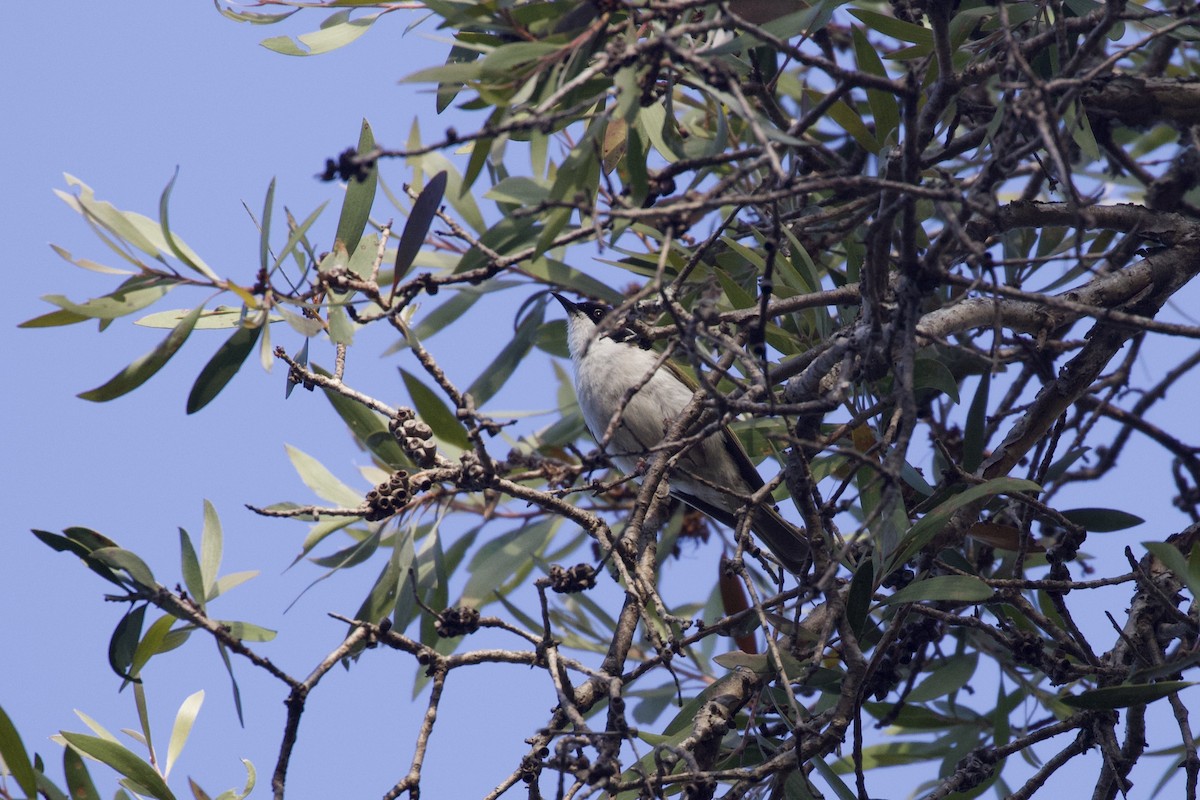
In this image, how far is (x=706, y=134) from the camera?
159 inches

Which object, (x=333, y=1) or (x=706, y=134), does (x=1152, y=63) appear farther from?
(x=333, y=1)

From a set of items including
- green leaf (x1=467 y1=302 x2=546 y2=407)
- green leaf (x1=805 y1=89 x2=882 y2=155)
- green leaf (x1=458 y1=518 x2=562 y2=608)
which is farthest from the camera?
green leaf (x1=458 y1=518 x2=562 y2=608)

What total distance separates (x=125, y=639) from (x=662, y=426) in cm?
252

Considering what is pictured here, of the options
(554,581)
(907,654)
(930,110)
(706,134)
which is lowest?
(554,581)

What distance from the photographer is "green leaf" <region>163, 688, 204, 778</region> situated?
7.92ft

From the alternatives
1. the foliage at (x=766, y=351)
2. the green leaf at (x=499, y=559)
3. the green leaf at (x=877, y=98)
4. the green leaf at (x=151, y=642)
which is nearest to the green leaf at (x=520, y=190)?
the foliage at (x=766, y=351)

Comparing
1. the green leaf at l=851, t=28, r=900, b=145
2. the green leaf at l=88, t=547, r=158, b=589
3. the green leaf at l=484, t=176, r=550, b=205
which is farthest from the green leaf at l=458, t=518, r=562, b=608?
the green leaf at l=851, t=28, r=900, b=145

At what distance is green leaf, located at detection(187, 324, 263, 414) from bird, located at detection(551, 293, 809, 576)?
183cm

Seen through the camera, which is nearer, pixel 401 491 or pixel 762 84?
pixel 401 491

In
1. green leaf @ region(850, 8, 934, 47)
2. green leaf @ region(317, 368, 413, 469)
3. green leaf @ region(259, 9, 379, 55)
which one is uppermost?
green leaf @ region(850, 8, 934, 47)

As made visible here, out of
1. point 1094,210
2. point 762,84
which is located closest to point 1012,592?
point 1094,210

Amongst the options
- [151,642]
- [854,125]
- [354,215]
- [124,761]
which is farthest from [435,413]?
[854,125]

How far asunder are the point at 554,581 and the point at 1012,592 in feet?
3.78

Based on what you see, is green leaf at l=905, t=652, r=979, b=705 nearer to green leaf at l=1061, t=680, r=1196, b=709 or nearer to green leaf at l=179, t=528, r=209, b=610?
green leaf at l=1061, t=680, r=1196, b=709
